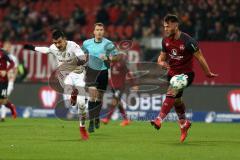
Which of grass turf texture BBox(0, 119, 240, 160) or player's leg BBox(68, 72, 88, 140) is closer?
grass turf texture BBox(0, 119, 240, 160)

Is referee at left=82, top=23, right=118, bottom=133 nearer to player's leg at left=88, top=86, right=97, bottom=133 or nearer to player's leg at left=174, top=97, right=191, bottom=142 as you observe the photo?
player's leg at left=88, top=86, right=97, bottom=133

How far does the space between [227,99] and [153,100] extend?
261 cm

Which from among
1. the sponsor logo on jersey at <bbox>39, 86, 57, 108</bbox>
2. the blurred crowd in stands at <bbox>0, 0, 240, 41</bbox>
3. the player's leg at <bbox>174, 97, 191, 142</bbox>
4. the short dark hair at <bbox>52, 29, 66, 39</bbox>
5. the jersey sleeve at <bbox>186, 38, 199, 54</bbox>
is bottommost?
the sponsor logo on jersey at <bbox>39, 86, 57, 108</bbox>

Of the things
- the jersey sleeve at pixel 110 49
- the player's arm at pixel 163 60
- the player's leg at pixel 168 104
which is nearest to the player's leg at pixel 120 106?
the jersey sleeve at pixel 110 49

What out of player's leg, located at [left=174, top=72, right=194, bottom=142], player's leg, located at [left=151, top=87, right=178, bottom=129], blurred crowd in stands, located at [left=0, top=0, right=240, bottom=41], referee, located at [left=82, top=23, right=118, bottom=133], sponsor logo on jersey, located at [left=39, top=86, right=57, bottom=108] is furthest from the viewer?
blurred crowd in stands, located at [left=0, top=0, right=240, bottom=41]

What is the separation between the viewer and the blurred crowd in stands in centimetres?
2758

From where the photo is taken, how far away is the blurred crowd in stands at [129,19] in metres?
27.6

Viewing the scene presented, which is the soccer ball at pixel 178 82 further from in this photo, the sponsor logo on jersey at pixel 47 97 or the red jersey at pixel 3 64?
the sponsor logo on jersey at pixel 47 97

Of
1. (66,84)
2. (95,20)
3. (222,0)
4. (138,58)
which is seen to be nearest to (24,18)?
(95,20)

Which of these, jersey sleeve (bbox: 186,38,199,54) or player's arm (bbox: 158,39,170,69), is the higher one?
jersey sleeve (bbox: 186,38,199,54)

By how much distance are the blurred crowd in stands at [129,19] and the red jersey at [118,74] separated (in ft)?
9.88

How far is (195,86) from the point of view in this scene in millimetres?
25359

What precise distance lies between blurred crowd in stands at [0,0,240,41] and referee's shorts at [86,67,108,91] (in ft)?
30.0

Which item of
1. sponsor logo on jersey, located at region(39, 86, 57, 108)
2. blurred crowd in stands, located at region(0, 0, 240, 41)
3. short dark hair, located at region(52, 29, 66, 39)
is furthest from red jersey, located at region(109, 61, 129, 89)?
short dark hair, located at region(52, 29, 66, 39)
